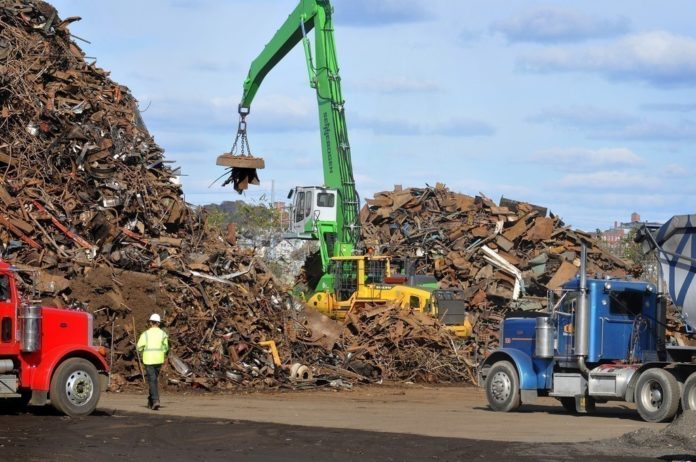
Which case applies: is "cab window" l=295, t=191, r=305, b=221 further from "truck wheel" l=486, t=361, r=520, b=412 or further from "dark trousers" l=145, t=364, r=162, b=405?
"dark trousers" l=145, t=364, r=162, b=405

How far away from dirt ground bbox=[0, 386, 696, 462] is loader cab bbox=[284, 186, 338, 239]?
13069mm

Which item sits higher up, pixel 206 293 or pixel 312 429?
pixel 206 293

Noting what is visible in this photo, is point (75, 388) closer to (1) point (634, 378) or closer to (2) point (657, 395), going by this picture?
(1) point (634, 378)

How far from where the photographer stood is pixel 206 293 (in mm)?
27594

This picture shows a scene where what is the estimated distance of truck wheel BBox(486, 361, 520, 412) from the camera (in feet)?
75.4

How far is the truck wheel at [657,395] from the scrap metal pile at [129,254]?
9.17 m

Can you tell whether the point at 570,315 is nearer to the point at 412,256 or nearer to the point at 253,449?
the point at 253,449

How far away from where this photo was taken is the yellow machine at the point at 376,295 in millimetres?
33344

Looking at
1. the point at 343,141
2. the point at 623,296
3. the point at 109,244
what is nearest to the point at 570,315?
the point at 623,296

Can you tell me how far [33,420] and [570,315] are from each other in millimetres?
10573

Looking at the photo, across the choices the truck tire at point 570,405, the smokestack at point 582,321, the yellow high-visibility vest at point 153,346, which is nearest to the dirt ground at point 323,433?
the truck tire at point 570,405

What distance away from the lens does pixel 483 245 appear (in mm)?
40469

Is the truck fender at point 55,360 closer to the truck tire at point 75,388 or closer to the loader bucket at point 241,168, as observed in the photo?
the truck tire at point 75,388

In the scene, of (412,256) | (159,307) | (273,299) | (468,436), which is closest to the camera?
(468,436)
